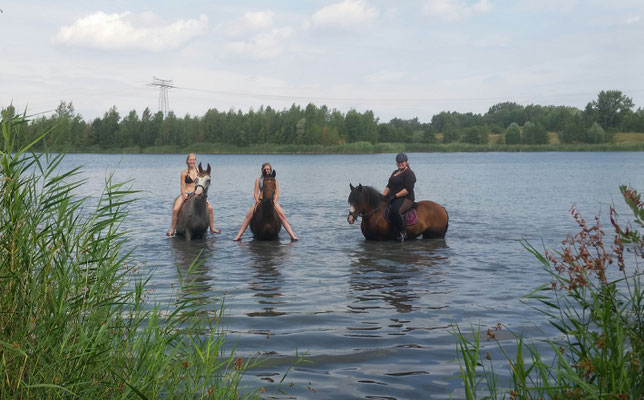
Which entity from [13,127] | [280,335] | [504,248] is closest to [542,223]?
[504,248]

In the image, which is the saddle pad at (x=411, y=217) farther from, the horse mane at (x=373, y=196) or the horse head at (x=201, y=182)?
the horse head at (x=201, y=182)

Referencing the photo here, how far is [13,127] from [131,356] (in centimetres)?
254

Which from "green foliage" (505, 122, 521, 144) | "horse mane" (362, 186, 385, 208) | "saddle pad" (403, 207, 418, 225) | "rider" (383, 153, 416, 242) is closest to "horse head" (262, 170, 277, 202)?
"horse mane" (362, 186, 385, 208)

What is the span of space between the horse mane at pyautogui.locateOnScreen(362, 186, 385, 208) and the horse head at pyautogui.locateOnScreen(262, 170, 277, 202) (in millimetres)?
2019

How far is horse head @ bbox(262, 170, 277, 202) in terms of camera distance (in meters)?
13.0

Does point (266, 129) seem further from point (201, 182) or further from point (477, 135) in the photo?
point (201, 182)

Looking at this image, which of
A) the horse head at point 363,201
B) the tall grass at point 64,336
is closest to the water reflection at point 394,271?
the horse head at point 363,201

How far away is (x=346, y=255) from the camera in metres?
12.6

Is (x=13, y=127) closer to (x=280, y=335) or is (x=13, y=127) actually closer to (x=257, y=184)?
(x=280, y=335)

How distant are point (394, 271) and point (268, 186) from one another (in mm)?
3798

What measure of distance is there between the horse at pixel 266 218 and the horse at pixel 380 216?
174 cm

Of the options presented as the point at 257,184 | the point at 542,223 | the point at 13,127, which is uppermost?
the point at 13,127

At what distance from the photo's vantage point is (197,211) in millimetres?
13984

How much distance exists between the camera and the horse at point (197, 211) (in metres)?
13.6
